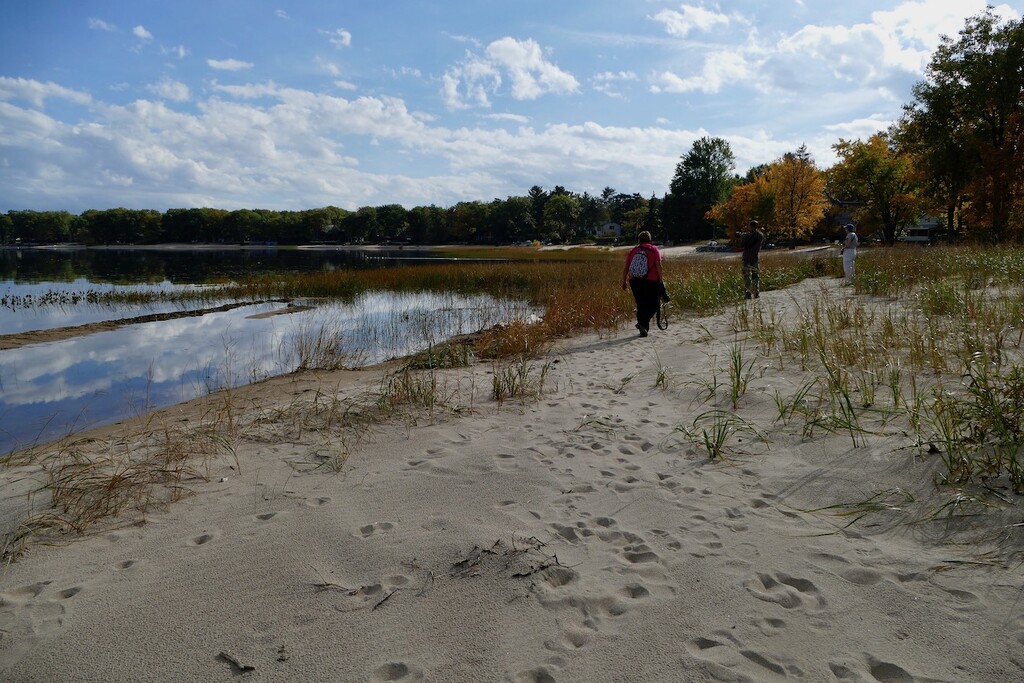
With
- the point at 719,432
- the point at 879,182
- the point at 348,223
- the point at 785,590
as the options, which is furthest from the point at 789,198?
the point at 348,223

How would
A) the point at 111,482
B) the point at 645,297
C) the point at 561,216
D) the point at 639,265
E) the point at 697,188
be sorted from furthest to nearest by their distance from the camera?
the point at 561,216
the point at 697,188
the point at 645,297
the point at 639,265
the point at 111,482

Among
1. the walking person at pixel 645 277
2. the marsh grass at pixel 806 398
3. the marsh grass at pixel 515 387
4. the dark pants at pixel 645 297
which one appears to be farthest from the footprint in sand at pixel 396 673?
the dark pants at pixel 645 297

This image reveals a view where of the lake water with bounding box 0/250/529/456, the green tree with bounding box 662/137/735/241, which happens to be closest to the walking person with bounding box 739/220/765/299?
the lake water with bounding box 0/250/529/456

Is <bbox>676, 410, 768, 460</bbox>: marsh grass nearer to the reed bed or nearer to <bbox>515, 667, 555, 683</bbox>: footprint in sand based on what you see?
the reed bed

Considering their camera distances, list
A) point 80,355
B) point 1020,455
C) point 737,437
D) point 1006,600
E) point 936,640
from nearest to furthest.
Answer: point 936,640 → point 1006,600 → point 1020,455 → point 737,437 → point 80,355

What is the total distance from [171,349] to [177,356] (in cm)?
101

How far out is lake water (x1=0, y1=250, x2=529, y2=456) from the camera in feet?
29.2

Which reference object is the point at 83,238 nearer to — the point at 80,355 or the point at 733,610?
the point at 80,355

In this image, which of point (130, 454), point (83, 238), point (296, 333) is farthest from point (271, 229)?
point (130, 454)

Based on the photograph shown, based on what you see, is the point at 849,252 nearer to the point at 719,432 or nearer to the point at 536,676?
the point at 719,432

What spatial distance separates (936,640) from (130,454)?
20.8 feet

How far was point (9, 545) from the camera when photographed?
3.52m

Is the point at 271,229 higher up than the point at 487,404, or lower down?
higher up

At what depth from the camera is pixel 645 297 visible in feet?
36.6
